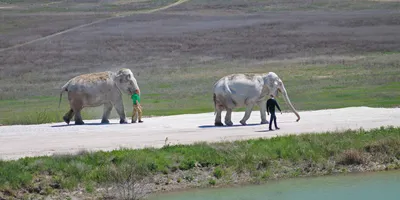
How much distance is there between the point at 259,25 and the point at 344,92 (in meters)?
42.8

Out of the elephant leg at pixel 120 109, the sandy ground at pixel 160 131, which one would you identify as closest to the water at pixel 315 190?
the sandy ground at pixel 160 131

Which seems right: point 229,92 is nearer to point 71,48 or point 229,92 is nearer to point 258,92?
point 258,92

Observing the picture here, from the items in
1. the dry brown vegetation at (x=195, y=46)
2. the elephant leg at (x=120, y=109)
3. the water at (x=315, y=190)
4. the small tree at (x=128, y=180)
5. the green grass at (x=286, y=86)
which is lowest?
the dry brown vegetation at (x=195, y=46)

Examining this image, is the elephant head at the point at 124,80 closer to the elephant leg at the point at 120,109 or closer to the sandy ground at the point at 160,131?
the elephant leg at the point at 120,109

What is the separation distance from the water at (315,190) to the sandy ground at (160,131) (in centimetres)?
415

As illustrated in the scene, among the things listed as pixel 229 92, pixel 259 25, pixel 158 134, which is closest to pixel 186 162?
pixel 158 134

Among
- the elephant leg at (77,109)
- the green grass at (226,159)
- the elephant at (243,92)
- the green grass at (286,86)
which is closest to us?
the green grass at (226,159)

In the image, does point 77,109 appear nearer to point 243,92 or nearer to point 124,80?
point 124,80

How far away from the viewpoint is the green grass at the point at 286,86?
46188 mm

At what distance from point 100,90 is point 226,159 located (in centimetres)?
986

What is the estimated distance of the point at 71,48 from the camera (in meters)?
86.0

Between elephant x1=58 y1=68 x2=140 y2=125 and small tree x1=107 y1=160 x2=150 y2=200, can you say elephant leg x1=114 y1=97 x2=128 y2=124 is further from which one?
small tree x1=107 y1=160 x2=150 y2=200

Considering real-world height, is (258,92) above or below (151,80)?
above

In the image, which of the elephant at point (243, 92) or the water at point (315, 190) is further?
the elephant at point (243, 92)
